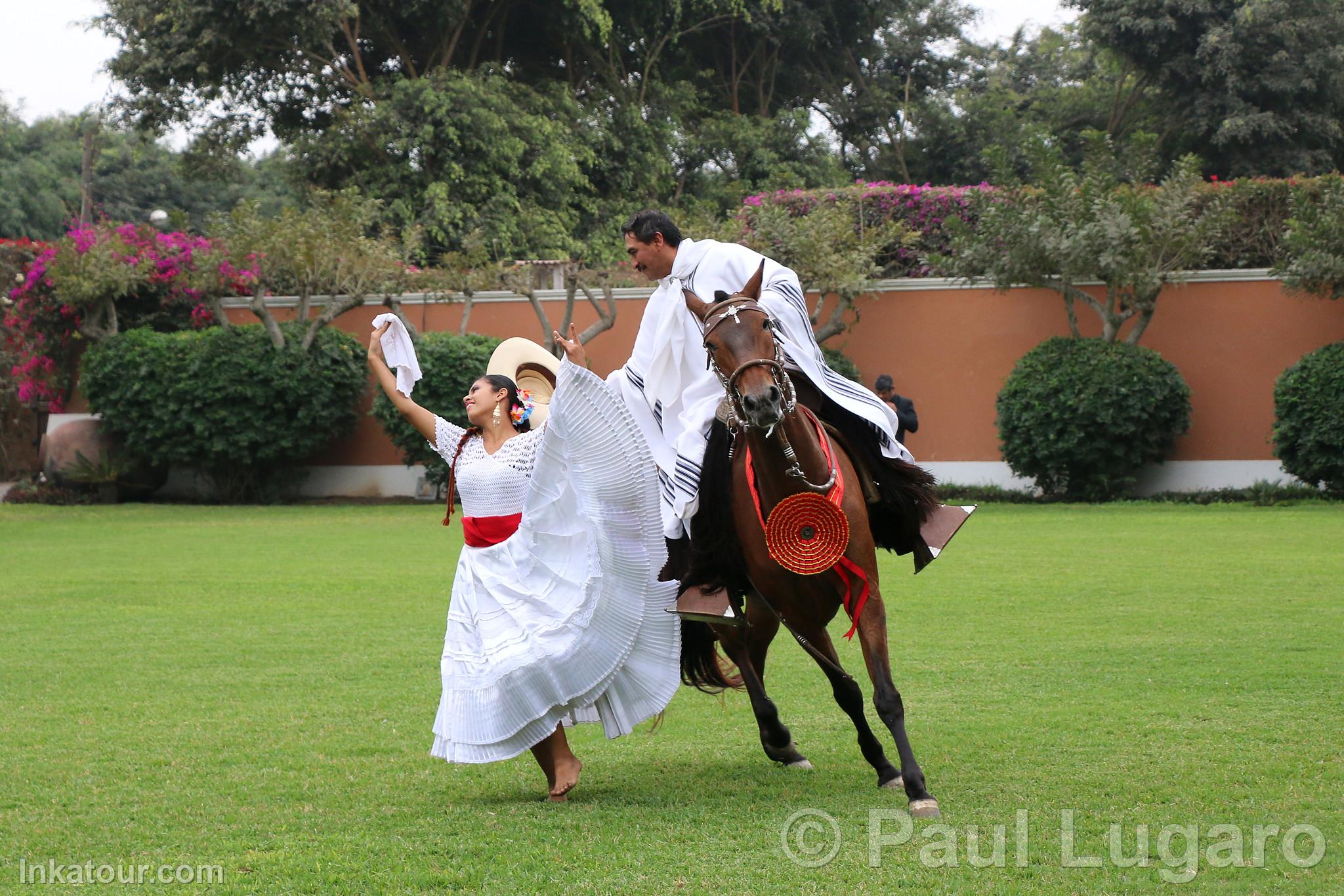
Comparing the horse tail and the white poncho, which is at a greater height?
the white poncho

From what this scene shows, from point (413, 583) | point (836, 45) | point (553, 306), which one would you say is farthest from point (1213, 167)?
point (413, 583)

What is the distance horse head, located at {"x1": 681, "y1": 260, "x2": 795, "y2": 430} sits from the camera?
16.5 ft

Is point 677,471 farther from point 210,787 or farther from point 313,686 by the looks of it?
point 313,686

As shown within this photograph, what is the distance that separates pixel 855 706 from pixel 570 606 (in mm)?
1248

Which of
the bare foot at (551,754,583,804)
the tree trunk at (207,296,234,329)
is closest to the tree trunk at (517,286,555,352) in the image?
the tree trunk at (207,296,234,329)

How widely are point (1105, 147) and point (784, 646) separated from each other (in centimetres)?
1327

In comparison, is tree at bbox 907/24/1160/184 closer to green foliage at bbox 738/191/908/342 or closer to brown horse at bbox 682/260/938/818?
green foliage at bbox 738/191/908/342

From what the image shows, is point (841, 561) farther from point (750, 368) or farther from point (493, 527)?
point (493, 527)

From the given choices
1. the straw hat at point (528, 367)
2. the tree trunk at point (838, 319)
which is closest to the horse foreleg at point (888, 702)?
the straw hat at point (528, 367)

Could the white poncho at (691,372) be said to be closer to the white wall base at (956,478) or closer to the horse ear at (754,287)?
the horse ear at (754,287)

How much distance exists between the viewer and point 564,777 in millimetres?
5738

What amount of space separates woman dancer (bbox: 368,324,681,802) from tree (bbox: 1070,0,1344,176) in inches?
1021

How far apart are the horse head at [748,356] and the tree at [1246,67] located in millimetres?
25982

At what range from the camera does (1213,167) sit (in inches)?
1192
